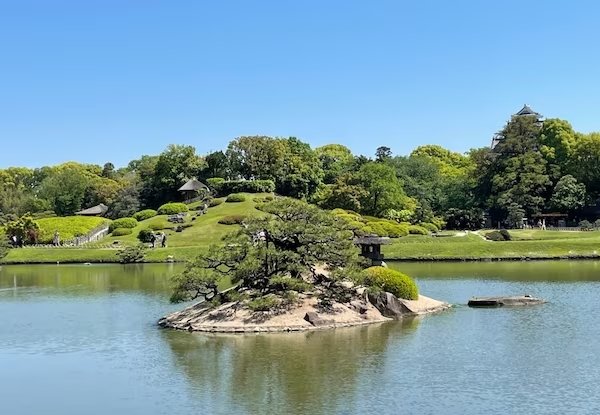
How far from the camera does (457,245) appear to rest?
65812mm

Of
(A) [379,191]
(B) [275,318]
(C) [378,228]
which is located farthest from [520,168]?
(B) [275,318]

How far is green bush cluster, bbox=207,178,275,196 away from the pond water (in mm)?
54198

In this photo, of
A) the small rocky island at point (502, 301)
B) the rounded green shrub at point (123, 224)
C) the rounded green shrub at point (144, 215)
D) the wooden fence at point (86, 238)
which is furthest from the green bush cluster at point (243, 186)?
the small rocky island at point (502, 301)

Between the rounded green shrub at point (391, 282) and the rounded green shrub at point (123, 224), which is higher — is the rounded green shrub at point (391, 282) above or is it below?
below

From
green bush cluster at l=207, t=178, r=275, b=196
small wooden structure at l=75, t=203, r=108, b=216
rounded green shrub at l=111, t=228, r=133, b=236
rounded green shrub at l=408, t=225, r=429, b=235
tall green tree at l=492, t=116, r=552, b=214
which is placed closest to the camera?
rounded green shrub at l=408, t=225, r=429, b=235

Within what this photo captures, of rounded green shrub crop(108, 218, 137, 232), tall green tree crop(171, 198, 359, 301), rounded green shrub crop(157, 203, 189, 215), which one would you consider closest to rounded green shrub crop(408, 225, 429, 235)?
rounded green shrub crop(157, 203, 189, 215)

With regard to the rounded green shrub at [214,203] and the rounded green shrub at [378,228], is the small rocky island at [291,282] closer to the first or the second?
the rounded green shrub at [378,228]

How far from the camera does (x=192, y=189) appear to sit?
94.2 meters

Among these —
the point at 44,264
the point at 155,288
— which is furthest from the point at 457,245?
the point at 44,264

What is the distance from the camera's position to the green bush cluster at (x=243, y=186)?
9012cm

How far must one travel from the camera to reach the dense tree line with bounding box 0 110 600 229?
84875 mm

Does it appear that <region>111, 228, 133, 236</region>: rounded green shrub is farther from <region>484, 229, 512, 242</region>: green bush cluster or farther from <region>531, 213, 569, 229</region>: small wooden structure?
<region>531, 213, 569, 229</region>: small wooden structure

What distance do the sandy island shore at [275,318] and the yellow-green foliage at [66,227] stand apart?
175ft

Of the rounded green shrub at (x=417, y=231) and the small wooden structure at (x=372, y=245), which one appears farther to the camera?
the rounded green shrub at (x=417, y=231)
